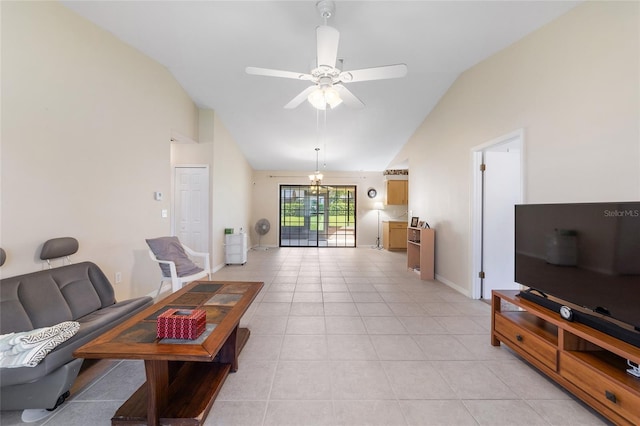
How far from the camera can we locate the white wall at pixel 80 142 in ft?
6.34

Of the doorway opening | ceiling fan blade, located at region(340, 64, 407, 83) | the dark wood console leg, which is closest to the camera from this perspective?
ceiling fan blade, located at region(340, 64, 407, 83)

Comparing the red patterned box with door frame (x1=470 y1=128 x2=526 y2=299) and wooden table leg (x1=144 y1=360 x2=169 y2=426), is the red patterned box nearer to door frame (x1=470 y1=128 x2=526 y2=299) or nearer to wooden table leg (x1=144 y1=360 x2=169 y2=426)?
wooden table leg (x1=144 y1=360 x2=169 y2=426)

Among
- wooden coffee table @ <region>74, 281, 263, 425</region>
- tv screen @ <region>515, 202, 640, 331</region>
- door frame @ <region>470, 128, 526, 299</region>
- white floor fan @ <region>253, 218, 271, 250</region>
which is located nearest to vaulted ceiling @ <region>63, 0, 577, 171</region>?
door frame @ <region>470, 128, 526, 299</region>

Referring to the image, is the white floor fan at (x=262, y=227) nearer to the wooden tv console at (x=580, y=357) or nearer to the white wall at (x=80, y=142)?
the white wall at (x=80, y=142)

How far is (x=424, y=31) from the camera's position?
2.73m

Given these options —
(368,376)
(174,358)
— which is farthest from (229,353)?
(368,376)

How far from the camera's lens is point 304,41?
2930mm

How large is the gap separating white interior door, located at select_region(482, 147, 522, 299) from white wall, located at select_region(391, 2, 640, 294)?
230 millimetres

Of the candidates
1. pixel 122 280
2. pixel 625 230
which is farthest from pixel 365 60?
pixel 122 280

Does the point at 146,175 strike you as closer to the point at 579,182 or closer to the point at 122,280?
the point at 122,280

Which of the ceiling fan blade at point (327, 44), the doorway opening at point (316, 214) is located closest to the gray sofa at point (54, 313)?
the ceiling fan blade at point (327, 44)

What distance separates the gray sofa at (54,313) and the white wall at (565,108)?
12.7ft

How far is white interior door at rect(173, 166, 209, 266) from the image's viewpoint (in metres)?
4.90

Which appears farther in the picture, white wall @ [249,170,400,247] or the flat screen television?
white wall @ [249,170,400,247]
